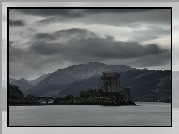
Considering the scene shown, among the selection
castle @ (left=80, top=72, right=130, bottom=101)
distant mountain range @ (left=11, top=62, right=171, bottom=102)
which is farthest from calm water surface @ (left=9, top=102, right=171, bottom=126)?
distant mountain range @ (left=11, top=62, right=171, bottom=102)

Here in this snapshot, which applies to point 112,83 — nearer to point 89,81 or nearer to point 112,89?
point 112,89

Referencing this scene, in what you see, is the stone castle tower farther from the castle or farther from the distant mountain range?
the distant mountain range

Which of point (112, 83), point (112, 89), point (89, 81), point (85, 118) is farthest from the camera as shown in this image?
point (112, 89)

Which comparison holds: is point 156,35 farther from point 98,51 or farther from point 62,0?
point 62,0

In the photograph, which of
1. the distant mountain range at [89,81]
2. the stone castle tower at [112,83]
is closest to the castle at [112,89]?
the stone castle tower at [112,83]

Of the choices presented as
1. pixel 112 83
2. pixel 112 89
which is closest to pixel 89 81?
pixel 112 83

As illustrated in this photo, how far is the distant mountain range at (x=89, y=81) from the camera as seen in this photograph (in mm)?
14482

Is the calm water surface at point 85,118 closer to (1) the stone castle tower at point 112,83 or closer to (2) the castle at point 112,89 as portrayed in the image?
(2) the castle at point 112,89

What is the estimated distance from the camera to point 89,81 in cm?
1664

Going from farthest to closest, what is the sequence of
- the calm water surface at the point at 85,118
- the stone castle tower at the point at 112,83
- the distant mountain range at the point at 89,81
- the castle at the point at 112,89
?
the castle at the point at 112,89 < the stone castle tower at the point at 112,83 < the distant mountain range at the point at 89,81 < the calm water surface at the point at 85,118

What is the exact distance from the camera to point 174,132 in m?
12.6

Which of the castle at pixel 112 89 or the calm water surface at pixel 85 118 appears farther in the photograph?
the castle at pixel 112 89

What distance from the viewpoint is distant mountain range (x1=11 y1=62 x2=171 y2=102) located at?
14.5 m

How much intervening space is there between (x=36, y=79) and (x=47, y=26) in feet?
7.16
